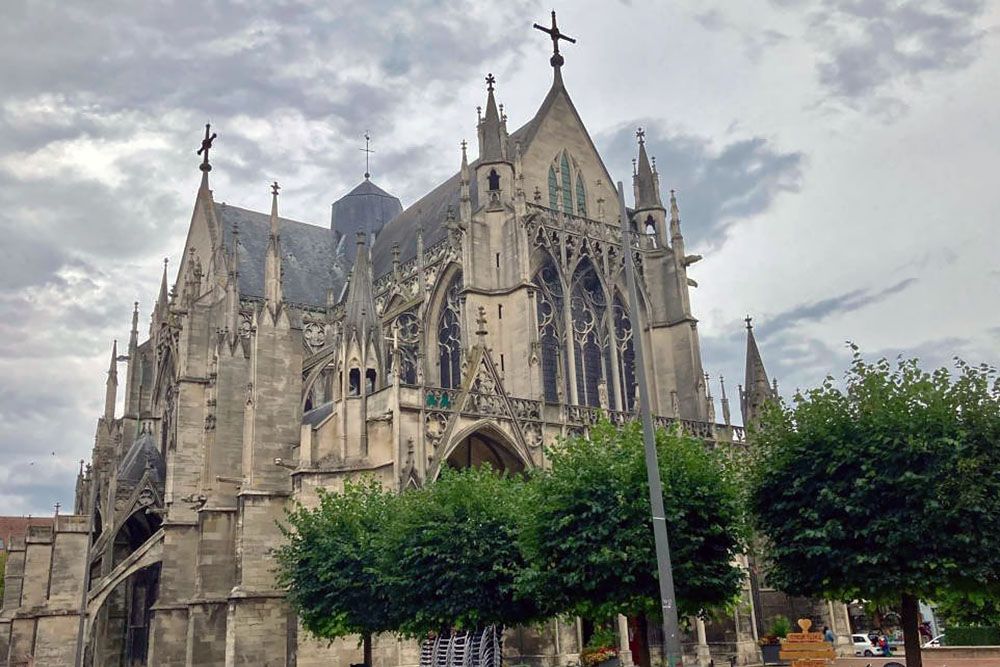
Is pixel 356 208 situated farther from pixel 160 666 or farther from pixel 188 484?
pixel 160 666

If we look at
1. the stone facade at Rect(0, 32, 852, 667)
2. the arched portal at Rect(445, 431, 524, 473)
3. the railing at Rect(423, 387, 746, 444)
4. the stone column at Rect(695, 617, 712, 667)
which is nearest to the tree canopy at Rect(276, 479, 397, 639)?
the stone facade at Rect(0, 32, 852, 667)

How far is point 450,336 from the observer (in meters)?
36.6

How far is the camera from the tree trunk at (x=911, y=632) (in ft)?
51.1

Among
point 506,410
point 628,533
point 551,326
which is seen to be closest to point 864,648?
point 551,326

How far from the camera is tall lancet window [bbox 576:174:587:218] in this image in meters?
39.0

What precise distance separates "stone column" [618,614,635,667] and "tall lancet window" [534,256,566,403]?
28.6 feet

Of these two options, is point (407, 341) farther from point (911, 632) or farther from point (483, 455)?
point (911, 632)

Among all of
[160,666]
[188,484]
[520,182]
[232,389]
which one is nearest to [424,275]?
[520,182]

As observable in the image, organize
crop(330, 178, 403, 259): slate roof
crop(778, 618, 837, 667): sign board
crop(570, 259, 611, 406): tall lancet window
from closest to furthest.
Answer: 1. crop(778, 618, 837, 667): sign board
2. crop(570, 259, 611, 406): tall lancet window
3. crop(330, 178, 403, 259): slate roof

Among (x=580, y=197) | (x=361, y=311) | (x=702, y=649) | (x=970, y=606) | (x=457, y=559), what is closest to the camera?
(x=970, y=606)

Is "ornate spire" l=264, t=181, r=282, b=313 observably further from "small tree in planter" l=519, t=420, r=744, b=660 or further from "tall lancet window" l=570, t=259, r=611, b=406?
"small tree in planter" l=519, t=420, r=744, b=660

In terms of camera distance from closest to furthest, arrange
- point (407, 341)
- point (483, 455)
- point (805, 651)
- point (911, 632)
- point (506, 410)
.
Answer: point (911, 632)
point (805, 651)
point (506, 410)
point (483, 455)
point (407, 341)

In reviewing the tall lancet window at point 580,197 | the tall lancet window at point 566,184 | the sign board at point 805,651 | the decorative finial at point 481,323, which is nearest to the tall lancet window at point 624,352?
the tall lancet window at point 580,197

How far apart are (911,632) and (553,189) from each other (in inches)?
997
